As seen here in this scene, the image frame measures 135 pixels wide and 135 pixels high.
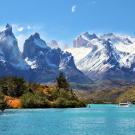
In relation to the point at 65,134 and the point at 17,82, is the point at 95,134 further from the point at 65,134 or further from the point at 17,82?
the point at 17,82

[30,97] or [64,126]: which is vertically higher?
[30,97]

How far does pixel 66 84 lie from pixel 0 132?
130 meters

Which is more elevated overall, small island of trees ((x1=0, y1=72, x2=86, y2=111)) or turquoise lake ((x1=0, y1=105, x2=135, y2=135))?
small island of trees ((x1=0, y1=72, x2=86, y2=111))

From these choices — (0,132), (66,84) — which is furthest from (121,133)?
(66,84)

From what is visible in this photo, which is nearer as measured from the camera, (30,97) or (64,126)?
(64,126)

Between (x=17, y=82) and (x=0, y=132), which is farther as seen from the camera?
(x=17, y=82)

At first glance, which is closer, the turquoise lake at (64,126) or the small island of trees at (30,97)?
the turquoise lake at (64,126)

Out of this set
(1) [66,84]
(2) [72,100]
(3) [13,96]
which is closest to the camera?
(3) [13,96]

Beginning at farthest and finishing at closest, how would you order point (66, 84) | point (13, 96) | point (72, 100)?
point (66, 84) → point (72, 100) → point (13, 96)

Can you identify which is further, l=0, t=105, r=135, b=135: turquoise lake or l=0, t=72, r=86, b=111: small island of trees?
l=0, t=72, r=86, b=111: small island of trees

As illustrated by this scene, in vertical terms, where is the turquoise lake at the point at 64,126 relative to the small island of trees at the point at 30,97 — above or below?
below

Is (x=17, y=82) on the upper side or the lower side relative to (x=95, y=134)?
upper

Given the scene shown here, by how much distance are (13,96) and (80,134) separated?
108m

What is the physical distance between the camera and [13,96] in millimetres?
151125
